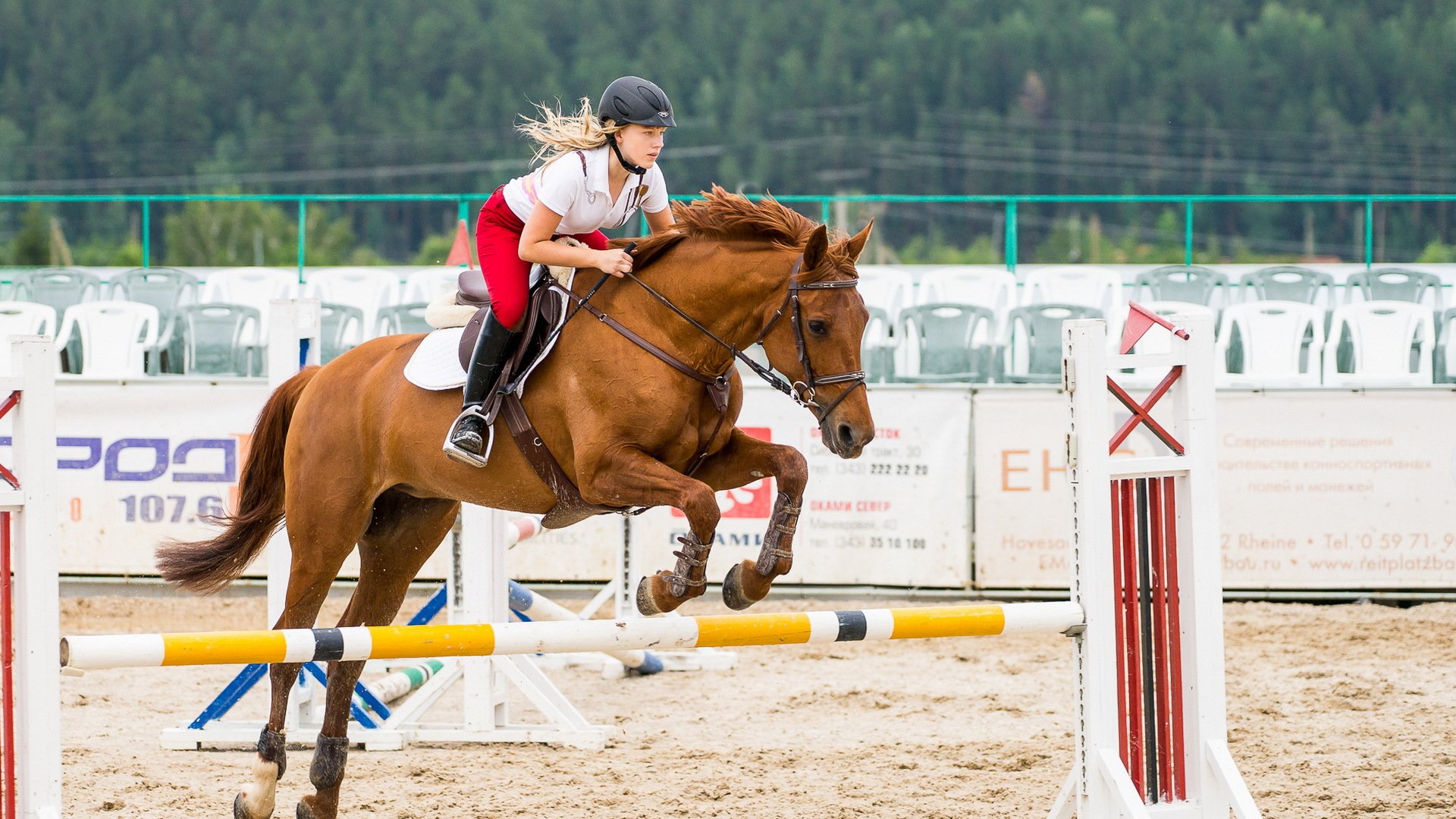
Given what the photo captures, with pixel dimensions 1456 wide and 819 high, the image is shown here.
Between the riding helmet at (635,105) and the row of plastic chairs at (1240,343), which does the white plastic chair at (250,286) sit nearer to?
the row of plastic chairs at (1240,343)

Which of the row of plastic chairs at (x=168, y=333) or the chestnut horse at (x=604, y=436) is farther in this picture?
the row of plastic chairs at (x=168, y=333)

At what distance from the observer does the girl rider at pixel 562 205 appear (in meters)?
4.22

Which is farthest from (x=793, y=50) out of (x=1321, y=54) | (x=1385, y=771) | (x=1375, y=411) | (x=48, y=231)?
(x=1385, y=771)

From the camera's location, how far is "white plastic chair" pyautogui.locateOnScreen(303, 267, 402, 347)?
42.8ft

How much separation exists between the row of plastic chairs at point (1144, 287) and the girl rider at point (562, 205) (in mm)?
7275

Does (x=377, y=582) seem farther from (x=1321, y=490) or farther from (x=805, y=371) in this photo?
(x=1321, y=490)

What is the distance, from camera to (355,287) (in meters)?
13.5

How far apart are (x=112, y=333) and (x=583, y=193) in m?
8.66

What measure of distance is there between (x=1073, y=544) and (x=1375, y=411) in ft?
17.6

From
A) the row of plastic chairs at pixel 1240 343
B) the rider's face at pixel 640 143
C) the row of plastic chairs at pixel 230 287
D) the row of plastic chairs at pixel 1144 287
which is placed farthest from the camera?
the row of plastic chairs at pixel 230 287

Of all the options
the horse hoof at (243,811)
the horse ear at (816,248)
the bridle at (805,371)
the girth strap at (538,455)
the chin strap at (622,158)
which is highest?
the chin strap at (622,158)

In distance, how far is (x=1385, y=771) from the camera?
5355 millimetres

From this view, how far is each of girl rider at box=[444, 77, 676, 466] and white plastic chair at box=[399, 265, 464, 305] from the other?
8279 mm

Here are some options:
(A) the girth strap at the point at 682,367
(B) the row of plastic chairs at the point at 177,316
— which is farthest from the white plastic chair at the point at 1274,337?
(A) the girth strap at the point at 682,367
